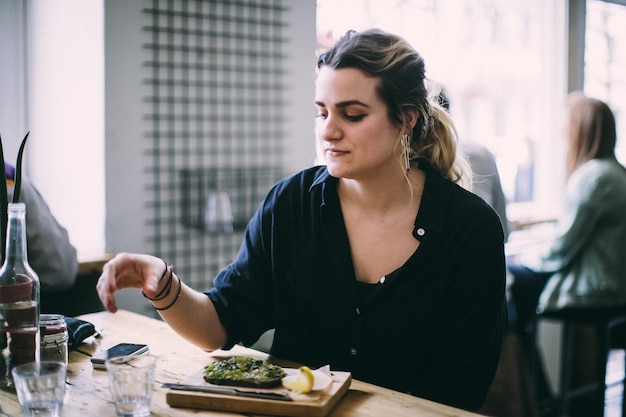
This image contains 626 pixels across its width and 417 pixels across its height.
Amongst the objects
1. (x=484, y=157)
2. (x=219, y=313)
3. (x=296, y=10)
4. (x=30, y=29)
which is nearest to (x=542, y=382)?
(x=484, y=157)

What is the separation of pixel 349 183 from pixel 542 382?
2541 mm

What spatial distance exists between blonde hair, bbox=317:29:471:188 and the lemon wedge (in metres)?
0.70

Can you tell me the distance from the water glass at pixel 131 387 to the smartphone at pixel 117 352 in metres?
0.28

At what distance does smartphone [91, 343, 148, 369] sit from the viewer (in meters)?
1.32

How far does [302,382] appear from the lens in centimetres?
112

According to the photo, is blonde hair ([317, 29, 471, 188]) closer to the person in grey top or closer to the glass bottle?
the glass bottle

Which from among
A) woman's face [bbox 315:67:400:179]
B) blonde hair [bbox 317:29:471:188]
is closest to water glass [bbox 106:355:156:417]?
woman's face [bbox 315:67:400:179]

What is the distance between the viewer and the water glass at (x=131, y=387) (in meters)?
1.03

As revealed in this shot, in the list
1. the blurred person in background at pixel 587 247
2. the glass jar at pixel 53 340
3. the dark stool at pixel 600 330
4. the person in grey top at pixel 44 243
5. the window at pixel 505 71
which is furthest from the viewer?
the window at pixel 505 71

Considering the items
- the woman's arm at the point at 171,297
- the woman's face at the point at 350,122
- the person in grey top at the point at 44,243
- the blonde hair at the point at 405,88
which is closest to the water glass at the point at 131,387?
the woman's arm at the point at 171,297

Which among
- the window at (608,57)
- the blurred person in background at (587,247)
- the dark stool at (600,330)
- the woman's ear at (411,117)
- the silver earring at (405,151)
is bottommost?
the dark stool at (600,330)

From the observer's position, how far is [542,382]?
362 cm

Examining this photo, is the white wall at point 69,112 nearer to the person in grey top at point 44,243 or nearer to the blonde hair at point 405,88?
the person in grey top at point 44,243

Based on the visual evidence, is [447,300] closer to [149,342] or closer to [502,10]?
[149,342]
